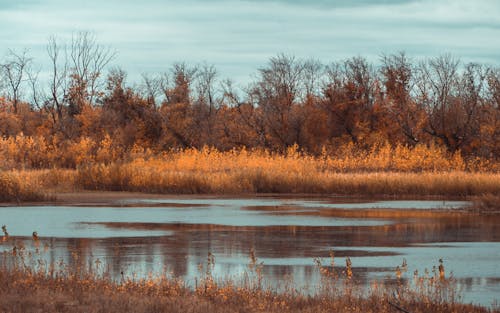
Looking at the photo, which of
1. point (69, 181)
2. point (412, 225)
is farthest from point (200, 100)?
point (412, 225)

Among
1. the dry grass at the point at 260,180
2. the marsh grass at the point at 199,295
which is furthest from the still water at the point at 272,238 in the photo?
the dry grass at the point at 260,180

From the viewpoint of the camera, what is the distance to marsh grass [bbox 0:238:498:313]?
11.7m

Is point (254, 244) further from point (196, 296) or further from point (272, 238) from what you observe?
point (196, 296)

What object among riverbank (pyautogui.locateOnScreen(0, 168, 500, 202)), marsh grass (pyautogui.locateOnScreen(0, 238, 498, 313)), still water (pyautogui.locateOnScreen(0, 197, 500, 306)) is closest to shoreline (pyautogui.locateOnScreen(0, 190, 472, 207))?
riverbank (pyautogui.locateOnScreen(0, 168, 500, 202))

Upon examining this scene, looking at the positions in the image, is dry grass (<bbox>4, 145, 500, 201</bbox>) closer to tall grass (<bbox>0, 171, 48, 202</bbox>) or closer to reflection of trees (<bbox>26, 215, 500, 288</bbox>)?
tall grass (<bbox>0, 171, 48, 202</bbox>)

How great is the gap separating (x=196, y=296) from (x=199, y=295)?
11.5 inches

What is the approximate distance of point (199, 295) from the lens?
12.8 metres

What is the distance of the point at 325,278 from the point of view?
14.9m

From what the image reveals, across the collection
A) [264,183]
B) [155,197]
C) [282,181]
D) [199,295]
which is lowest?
[155,197]

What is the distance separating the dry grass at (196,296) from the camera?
11.7 metres

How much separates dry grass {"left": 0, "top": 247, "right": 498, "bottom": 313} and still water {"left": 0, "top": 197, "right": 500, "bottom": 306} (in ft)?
2.60

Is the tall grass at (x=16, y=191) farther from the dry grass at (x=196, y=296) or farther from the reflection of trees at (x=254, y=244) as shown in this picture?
the dry grass at (x=196, y=296)

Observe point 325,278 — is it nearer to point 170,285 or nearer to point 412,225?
point 170,285

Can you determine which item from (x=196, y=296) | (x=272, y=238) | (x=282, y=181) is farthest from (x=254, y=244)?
(x=282, y=181)
